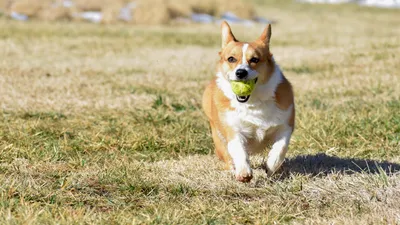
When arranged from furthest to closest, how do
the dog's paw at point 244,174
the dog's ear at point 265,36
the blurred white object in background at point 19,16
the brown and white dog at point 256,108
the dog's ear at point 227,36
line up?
the blurred white object in background at point 19,16
the dog's ear at point 227,36
the dog's ear at point 265,36
the brown and white dog at point 256,108
the dog's paw at point 244,174

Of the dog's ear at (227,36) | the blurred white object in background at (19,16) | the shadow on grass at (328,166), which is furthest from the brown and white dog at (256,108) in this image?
the blurred white object in background at (19,16)

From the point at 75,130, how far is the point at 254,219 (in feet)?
11.1

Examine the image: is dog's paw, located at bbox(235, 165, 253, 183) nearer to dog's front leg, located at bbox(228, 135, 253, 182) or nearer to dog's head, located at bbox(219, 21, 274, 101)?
dog's front leg, located at bbox(228, 135, 253, 182)

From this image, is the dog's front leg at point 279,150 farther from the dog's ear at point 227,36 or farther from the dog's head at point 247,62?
the dog's ear at point 227,36

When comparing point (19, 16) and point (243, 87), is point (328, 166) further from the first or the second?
point (19, 16)

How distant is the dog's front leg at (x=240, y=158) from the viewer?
4.72 m

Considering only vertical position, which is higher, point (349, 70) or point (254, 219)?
point (254, 219)

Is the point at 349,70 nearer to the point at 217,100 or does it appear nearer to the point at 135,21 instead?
the point at 217,100

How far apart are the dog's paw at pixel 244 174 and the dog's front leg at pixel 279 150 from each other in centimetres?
28

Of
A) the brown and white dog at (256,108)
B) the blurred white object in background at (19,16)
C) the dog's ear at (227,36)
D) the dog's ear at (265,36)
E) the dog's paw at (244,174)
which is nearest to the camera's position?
the dog's paw at (244,174)

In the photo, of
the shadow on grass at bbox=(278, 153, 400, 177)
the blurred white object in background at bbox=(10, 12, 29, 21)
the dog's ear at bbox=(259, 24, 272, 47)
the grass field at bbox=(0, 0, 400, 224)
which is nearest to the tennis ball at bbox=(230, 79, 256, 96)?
the dog's ear at bbox=(259, 24, 272, 47)

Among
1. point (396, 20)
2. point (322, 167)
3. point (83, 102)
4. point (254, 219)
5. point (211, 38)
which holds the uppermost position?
point (254, 219)

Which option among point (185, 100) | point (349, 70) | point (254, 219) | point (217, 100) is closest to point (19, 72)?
point (185, 100)

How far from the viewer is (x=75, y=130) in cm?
695
